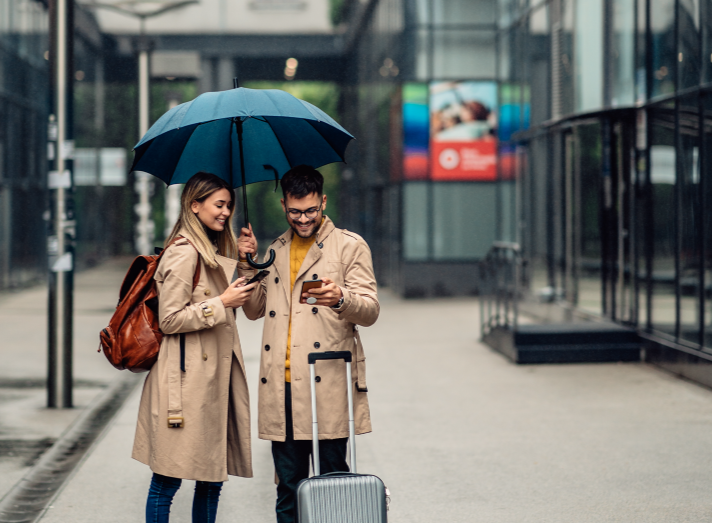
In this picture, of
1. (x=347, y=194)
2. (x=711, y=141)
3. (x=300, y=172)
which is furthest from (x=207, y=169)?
(x=347, y=194)

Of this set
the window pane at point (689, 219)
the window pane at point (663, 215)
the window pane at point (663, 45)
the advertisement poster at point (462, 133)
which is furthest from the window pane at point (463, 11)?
the window pane at point (689, 219)

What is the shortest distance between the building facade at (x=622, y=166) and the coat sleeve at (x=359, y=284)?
19.1 ft

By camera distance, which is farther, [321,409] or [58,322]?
[58,322]

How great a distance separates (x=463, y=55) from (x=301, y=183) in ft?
53.6

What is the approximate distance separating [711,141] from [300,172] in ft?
20.7

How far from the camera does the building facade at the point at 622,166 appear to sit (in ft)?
30.1

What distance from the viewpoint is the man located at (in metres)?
3.72

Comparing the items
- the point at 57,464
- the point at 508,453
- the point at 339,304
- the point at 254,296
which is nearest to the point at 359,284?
the point at 339,304

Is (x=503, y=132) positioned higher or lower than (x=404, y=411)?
higher

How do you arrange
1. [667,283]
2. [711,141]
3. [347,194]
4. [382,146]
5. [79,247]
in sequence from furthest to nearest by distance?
[347,194], [79,247], [382,146], [667,283], [711,141]

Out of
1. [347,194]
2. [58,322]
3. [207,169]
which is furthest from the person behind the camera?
[347,194]

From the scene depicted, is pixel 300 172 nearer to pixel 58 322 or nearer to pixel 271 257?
pixel 271 257

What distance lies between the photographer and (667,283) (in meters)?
9.83

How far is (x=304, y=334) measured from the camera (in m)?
3.72
